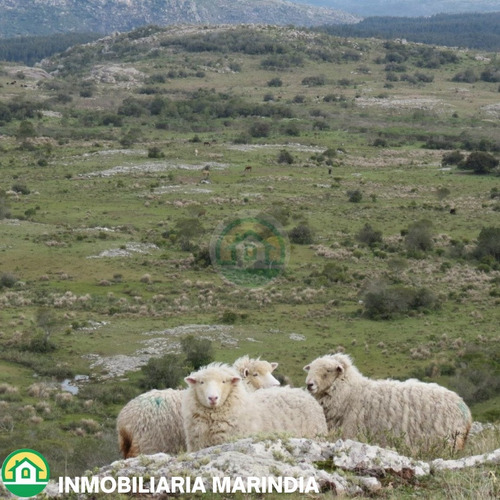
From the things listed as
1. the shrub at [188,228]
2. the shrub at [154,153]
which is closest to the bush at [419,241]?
the shrub at [188,228]

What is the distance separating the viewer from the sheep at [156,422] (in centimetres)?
1425

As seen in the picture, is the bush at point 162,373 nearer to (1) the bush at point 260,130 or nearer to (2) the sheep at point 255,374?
(2) the sheep at point 255,374

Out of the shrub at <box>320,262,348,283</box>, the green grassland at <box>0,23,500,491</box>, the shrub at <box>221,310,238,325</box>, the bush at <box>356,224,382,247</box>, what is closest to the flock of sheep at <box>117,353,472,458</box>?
the green grassland at <box>0,23,500,491</box>

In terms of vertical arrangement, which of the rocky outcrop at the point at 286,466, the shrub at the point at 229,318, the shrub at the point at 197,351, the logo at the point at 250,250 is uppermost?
the rocky outcrop at the point at 286,466

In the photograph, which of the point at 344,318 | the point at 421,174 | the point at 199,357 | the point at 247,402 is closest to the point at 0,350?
the point at 199,357

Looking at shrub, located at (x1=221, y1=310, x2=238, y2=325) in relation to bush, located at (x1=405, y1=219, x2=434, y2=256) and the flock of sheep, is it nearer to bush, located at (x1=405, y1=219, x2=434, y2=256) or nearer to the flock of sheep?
bush, located at (x1=405, y1=219, x2=434, y2=256)

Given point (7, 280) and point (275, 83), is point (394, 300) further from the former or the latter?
point (275, 83)

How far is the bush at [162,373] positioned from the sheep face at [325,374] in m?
13.5

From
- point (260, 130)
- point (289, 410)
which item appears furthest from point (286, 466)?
point (260, 130)

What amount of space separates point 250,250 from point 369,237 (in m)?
8.57

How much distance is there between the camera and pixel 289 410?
12836mm

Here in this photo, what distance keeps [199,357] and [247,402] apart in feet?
56.4

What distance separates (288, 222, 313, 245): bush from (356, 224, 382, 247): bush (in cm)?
292

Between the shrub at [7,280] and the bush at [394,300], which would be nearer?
the bush at [394,300]
